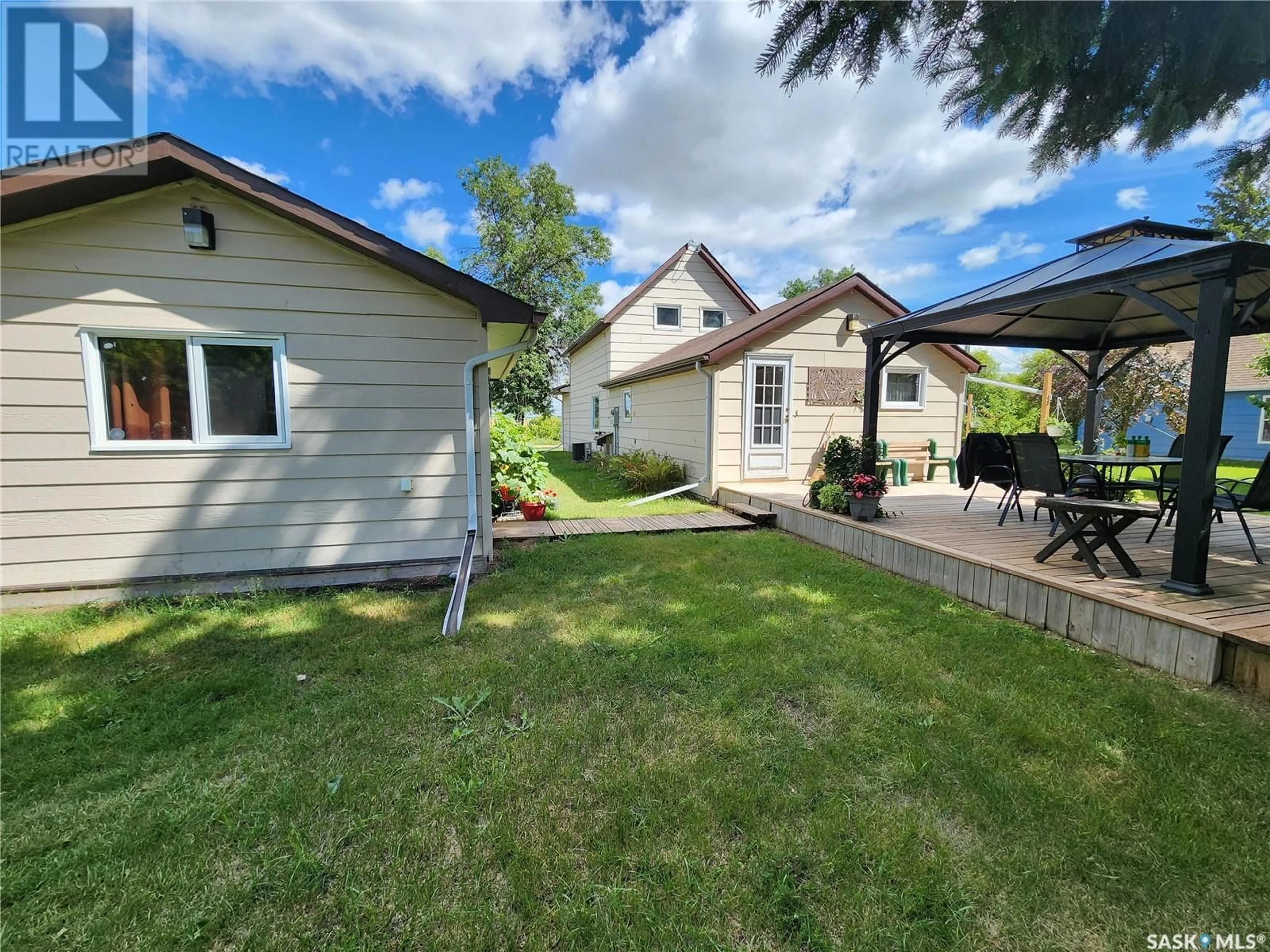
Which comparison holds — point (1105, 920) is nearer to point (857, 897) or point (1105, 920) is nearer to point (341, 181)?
point (857, 897)

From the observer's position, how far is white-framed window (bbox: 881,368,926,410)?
9359 millimetres

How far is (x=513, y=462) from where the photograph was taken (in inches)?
301

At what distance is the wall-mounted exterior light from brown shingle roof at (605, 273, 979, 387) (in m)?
6.00

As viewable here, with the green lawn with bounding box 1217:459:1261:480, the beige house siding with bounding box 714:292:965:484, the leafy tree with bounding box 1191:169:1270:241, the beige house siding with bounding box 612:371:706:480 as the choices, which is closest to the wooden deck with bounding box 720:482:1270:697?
the leafy tree with bounding box 1191:169:1270:241

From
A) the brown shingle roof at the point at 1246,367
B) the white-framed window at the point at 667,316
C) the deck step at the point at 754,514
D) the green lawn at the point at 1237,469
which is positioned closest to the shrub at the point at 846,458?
the deck step at the point at 754,514

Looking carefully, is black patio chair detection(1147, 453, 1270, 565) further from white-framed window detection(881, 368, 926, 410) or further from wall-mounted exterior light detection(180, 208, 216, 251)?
wall-mounted exterior light detection(180, 208, 216, 251)

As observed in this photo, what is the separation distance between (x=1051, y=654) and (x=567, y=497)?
24.7ft

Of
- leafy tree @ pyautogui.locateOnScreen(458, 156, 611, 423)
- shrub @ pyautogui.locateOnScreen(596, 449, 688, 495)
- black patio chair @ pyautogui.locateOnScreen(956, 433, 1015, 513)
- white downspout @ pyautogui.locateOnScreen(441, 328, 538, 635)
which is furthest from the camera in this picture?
leafy tree @ pyautogui.locateOnScreen(458, 156, 611, 423)

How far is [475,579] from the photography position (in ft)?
15.6

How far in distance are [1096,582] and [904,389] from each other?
6595 mm

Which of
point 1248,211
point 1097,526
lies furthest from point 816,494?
point 1248,211

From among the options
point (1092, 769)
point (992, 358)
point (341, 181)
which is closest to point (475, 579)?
point (1092, 769)

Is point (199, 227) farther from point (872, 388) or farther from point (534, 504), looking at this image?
point (872, 388)

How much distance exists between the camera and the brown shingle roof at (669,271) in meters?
15.3
